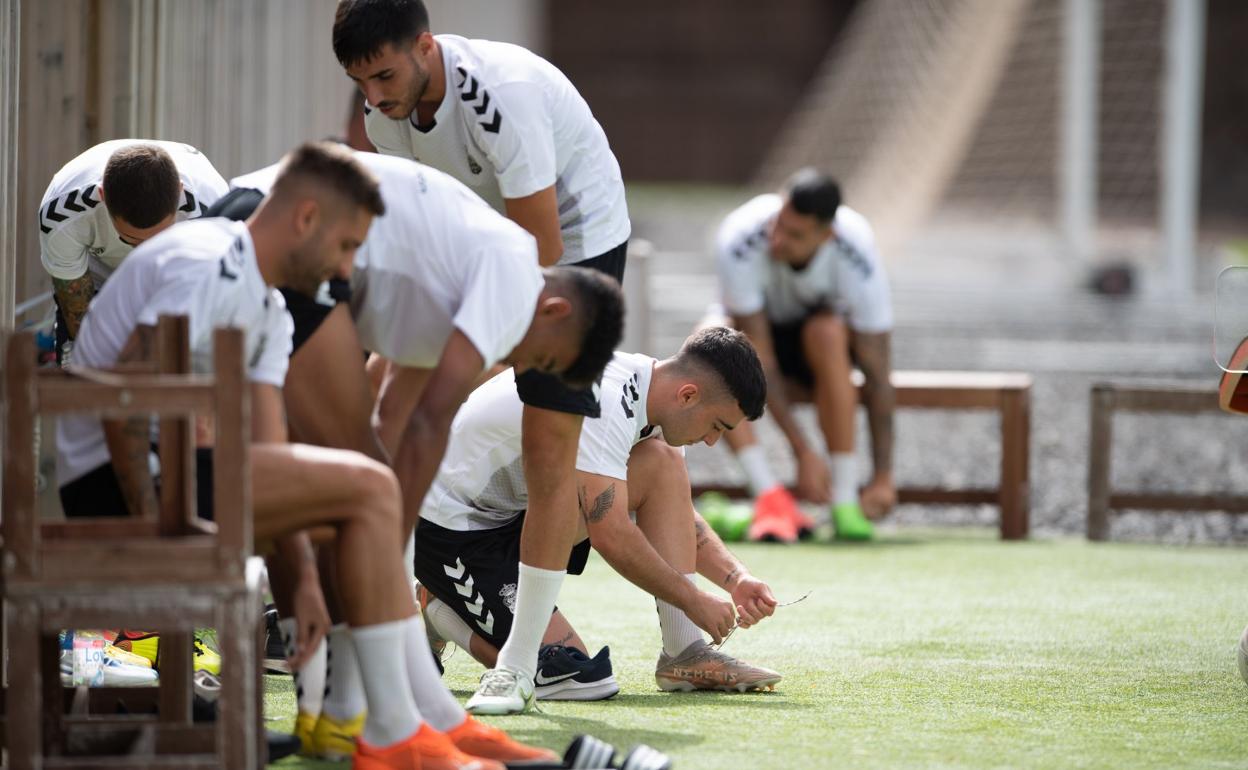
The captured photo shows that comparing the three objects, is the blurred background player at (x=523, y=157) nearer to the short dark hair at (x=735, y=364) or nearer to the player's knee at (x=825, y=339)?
the short dark hair at (x=735, y=364)

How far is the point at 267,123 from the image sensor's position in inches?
294

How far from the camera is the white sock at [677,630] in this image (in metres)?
3.45

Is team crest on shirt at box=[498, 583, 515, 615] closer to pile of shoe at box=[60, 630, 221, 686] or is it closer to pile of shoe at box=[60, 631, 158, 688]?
pile of shoe at box=[60, 630, 221, 686]

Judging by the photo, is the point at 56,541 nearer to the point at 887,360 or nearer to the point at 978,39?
the point at 887,360

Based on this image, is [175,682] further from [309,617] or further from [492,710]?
[492,710]

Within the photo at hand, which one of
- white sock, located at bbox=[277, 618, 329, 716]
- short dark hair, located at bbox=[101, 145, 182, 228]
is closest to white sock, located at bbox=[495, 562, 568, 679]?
white sock, located at bbox=[277, 618, 329, 716]

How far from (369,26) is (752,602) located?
139cm

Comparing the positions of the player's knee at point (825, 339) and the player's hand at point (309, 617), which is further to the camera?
the player's knee at point (825, 339)

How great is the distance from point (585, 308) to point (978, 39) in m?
12.5

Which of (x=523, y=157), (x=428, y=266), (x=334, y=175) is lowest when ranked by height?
(x=428, y=266)

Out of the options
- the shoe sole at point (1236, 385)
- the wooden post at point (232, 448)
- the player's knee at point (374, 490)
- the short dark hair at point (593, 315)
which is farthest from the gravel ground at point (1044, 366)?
the wooden post at point (232, 448)

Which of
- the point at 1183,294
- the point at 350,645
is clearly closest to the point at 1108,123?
the point at 1183,294

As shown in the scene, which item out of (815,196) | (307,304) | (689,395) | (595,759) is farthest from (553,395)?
(815,196)

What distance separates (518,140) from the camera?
137 inches
